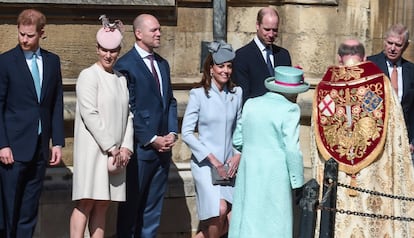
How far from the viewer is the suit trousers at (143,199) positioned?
9.45 metres

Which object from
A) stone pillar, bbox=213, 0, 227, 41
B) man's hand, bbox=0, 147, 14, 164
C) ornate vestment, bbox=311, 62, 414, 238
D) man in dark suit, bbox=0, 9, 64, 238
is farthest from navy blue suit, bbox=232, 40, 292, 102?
man's hand, bbox=0, 147, 14, 164

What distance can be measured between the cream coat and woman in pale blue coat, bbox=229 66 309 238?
112cm

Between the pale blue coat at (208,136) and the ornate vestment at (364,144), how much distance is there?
2.21ft

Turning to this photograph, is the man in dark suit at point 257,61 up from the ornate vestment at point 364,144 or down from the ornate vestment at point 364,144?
up

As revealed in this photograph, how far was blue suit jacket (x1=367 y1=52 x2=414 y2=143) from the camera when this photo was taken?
10219 mm

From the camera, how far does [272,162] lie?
838 centimetres

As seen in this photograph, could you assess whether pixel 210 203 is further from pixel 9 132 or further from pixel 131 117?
pixel 9 132

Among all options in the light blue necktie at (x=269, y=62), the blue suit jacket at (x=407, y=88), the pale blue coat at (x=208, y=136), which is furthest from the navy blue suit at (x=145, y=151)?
the blue suit jacket at (x=407, y=88)

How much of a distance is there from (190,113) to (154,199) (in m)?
0.70

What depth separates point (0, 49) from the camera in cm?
1001

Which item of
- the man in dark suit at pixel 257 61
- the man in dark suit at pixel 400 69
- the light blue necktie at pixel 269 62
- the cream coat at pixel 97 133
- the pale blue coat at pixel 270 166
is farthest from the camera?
the man in dark suit at pixel 400 69

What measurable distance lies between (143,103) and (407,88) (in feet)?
7.36

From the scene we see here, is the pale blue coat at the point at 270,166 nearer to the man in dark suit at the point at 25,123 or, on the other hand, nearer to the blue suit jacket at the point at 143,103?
the blue suit jacket at the point at 143,103

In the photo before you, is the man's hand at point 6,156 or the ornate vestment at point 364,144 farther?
the ornate vestment at point 364,144
